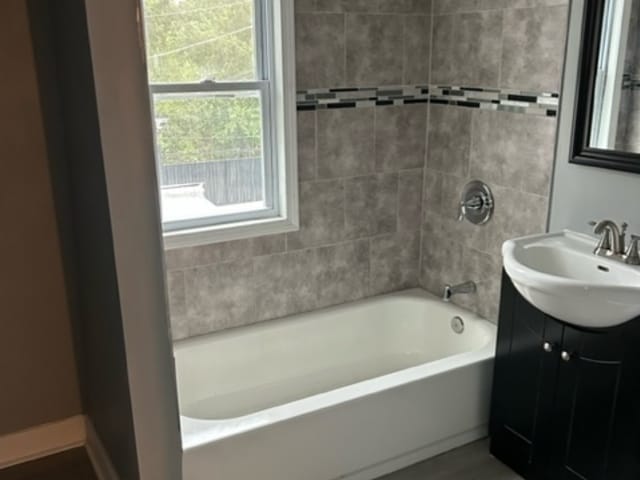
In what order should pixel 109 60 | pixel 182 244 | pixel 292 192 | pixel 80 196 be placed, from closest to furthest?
pixel 109 60
pixel 80 196
pixel 182 244
pixel 292 192

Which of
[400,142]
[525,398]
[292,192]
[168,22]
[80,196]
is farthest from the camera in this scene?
[400,142]

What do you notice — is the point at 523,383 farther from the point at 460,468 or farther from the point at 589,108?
the point at 589,108

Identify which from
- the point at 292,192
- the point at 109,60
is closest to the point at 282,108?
the point at 292,192

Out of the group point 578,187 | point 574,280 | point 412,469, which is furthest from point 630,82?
point 412,469

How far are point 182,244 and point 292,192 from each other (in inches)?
22.0

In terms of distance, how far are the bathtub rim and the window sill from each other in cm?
43

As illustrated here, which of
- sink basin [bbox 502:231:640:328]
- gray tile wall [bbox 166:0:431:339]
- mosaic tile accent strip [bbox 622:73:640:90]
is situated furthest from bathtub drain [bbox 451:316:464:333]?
mosaic tile accent strip [bbox 622:73:640:90]

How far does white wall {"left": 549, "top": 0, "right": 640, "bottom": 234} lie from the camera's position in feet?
7.02

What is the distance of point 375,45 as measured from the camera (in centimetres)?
284

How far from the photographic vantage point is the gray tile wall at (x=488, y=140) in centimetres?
243

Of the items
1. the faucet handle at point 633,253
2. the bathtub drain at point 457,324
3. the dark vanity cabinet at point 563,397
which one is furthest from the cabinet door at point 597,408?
the bathtub drain at point 457,324

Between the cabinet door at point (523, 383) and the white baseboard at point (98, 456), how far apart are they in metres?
1.47

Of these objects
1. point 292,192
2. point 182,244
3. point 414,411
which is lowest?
point 414,411

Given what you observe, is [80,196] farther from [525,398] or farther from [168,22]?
[525,398]
